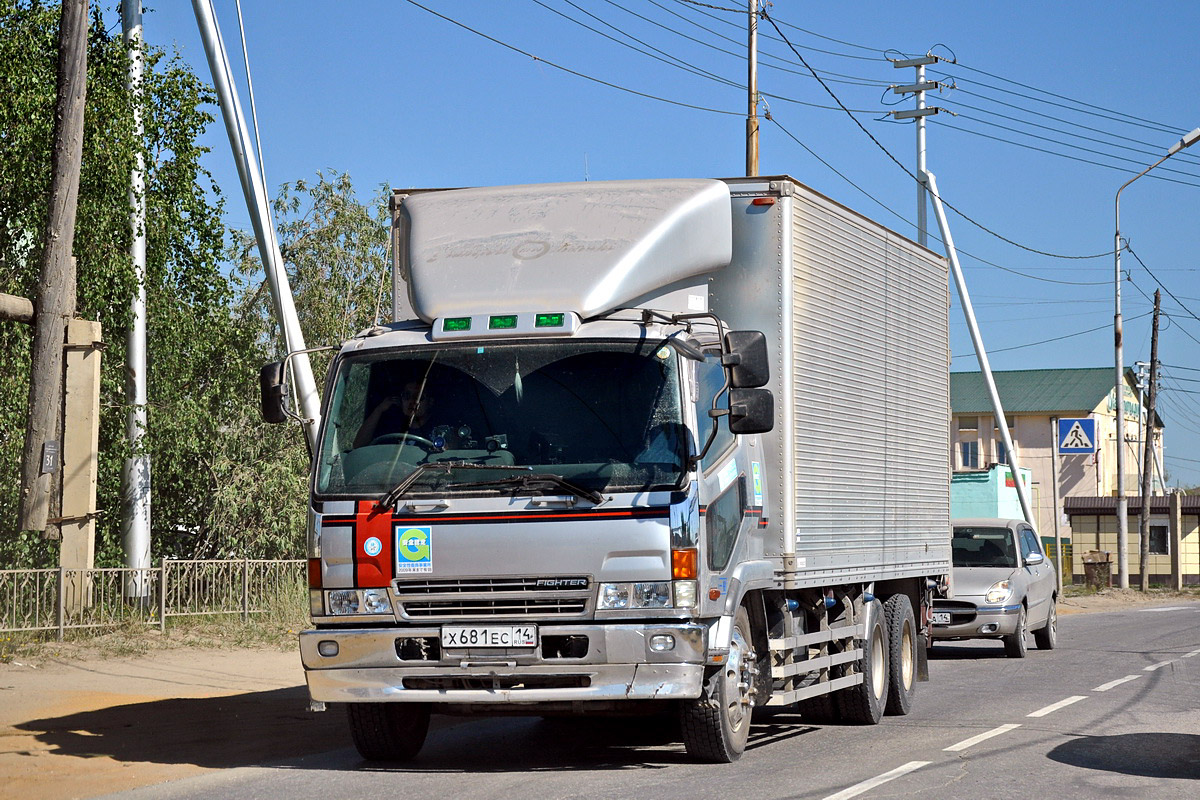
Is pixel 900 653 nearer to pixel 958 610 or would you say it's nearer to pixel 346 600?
pixel 346 600

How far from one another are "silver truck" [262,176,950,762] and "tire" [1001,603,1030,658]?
904cm

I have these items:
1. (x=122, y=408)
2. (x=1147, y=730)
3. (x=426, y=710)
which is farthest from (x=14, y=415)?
(x=1147, y=730)

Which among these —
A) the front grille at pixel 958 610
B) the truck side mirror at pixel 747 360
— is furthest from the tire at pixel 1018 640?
the truck side mirror at pixel 747 360

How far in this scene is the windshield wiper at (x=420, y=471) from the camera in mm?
8383

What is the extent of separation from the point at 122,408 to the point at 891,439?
12476 millimetres

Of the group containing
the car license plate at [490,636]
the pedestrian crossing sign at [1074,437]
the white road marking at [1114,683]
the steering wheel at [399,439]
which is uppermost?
the pedestrian crossing sign at [1074,437]

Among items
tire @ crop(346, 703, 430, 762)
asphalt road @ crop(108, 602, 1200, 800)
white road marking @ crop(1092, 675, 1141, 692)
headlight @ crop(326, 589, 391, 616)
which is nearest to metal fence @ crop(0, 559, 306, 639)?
asphalt road @ crop(108, 602, 1200, 800)

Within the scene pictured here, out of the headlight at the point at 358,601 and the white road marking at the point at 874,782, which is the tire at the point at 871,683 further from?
the headlight at the point at 358,601

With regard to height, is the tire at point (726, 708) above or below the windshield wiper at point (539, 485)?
below

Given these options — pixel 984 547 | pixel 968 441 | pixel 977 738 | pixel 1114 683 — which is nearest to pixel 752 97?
pixel 984 547

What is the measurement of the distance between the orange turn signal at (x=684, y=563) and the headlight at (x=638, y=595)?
0.04 m

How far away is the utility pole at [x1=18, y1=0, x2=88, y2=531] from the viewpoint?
1136 centimetres

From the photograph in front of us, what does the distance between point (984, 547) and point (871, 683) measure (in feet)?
28.0

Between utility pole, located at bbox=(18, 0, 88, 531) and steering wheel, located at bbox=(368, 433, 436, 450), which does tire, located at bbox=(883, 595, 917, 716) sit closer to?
steering wheel, located at bbox=(368, 433, 436, 450)
